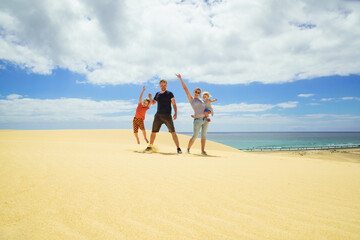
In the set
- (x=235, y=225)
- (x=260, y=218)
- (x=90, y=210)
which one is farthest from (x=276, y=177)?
(x=90, y=210)

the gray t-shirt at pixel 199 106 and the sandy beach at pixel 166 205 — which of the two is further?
the gray t-shirt at pixel 199 106

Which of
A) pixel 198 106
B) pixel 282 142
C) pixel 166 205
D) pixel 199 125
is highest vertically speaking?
pixel 198 106

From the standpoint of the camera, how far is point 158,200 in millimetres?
2002

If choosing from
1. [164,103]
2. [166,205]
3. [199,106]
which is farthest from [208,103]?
[166,205]

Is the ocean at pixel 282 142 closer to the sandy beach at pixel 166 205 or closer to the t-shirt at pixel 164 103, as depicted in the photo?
the t-shirt at pixel 164 103

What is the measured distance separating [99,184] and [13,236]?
3.30 feet

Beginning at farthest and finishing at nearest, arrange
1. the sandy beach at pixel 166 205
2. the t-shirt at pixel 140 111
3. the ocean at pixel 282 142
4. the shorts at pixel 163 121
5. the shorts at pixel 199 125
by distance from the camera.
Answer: the ocean at pixel 282 142 → the t-shirt at pixel 140 111 → the shorts at pixel 199 125 → the shorts at pixel 163 121 → the sandy beach at pixel 166 205

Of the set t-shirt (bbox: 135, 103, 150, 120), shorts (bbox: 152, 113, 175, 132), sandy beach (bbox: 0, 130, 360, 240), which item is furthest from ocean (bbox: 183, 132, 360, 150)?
sandy beach (bbox: 0, 130, 360, 240)

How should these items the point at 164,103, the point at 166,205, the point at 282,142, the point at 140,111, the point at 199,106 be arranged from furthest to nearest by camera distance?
the point at 282,142 → the point at 140,111 → the point at 199,106 → the point at 164,103 → the point at 166,205

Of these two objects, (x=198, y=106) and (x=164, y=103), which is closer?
(x=164, y=103)

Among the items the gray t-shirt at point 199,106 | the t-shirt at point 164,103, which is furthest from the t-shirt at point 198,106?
the t-shirt at point 164,103

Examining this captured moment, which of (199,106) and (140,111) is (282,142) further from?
(199,106)

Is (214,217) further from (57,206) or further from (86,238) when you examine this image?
(57,206)

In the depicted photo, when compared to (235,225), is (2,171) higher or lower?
higher
